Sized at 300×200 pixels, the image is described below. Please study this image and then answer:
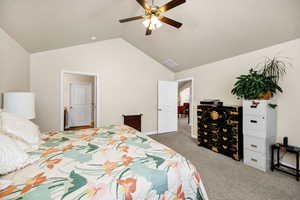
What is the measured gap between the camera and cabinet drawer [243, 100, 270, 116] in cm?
223

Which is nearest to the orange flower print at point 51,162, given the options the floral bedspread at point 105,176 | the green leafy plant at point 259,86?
the floral bedspread at point 105,176

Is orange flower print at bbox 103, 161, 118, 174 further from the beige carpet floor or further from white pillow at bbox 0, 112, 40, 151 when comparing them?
the beige carpet floor

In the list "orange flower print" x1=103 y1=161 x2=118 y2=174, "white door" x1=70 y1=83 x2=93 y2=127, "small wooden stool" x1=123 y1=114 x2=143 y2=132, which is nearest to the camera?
"orange flower print" x1=103 y1=161 x2=118 y2=174

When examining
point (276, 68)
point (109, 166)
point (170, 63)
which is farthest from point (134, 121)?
point (276, 68)

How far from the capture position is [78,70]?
349 centimetres

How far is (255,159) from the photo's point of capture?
2.34 metres

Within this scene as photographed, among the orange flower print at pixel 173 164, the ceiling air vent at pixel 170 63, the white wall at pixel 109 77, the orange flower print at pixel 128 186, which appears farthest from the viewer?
the ceiling air vent at pixel 170 63

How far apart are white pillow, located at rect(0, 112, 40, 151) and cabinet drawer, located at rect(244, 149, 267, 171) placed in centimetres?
327

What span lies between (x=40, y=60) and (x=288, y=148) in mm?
5258

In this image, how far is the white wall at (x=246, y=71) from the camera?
223cm

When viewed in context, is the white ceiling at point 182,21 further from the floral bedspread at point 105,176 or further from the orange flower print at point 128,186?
the orange flower print at point 128,186

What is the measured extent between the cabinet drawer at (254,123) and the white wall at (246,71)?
1.53 ft

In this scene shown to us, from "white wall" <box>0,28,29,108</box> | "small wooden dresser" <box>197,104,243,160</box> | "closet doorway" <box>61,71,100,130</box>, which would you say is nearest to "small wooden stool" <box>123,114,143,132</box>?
"closet doorway" <box>61,71,100,130</box>

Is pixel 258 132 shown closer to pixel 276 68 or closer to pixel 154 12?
pixel 276 68
